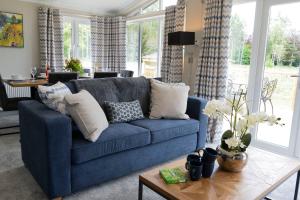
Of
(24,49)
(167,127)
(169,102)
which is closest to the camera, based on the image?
(167,127)

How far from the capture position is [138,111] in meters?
2.90

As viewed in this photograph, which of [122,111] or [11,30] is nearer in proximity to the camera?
[122,111]

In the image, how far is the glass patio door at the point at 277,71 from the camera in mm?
3084

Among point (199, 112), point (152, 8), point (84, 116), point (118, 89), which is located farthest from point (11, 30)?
point (199, 112)

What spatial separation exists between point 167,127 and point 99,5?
415cm

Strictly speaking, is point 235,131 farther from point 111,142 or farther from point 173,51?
point 173,51

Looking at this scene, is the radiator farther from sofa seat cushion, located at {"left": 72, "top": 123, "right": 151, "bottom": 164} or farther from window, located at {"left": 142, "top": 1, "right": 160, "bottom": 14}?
sofa seat cushion, located at {"left": 72, "top": 123, "right": 151, "bottom": 164}

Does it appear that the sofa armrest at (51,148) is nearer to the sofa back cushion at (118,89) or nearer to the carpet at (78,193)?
the carpet at (78,193)

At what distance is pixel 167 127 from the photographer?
266 centimetres

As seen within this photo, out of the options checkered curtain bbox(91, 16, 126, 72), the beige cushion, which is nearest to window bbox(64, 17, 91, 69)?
checkered curtain bbox(91, 16, 126, 72)

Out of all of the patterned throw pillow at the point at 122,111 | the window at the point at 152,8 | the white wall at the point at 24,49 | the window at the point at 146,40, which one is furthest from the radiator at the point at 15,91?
the patterned throw pillow at the point at 122,111

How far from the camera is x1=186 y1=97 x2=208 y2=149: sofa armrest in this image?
120 inches

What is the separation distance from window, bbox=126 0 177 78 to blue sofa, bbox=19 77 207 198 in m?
2.44

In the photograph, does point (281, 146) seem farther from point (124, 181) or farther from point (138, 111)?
point (124, 181)
